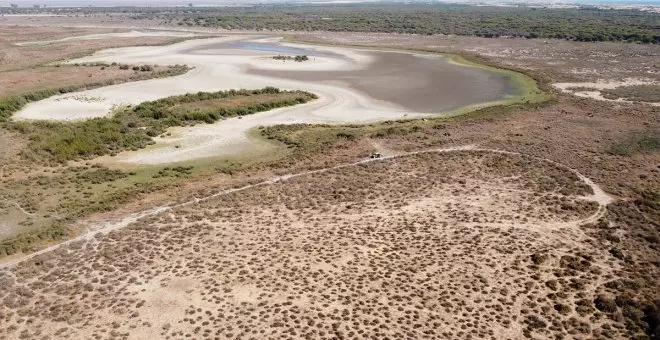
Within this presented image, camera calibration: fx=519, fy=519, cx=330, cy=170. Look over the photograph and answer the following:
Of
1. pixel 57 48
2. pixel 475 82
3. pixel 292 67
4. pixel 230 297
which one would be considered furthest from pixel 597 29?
pixel 230 297

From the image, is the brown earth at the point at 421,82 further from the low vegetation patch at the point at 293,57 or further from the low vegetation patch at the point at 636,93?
the low vegetation patch at the point at 636,93

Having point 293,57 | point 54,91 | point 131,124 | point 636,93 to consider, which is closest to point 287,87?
point 131,124

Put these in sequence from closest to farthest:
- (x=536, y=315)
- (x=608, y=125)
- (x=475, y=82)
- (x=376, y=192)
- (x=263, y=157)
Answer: (x=536, y=315), (x=376, y=192), (x=263, y=157), (x=608, y=125), (x=475, y=82)

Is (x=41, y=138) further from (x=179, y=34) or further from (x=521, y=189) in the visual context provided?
(x=179, y=34)

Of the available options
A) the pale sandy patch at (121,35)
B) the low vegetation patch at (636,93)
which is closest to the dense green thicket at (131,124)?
the low vegetation patch at (636,93)

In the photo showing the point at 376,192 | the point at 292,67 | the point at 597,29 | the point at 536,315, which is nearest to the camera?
the point at 536,315

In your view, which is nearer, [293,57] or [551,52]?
[293,57]

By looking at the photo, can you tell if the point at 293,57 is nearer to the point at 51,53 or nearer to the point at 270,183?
the point at 51,53
